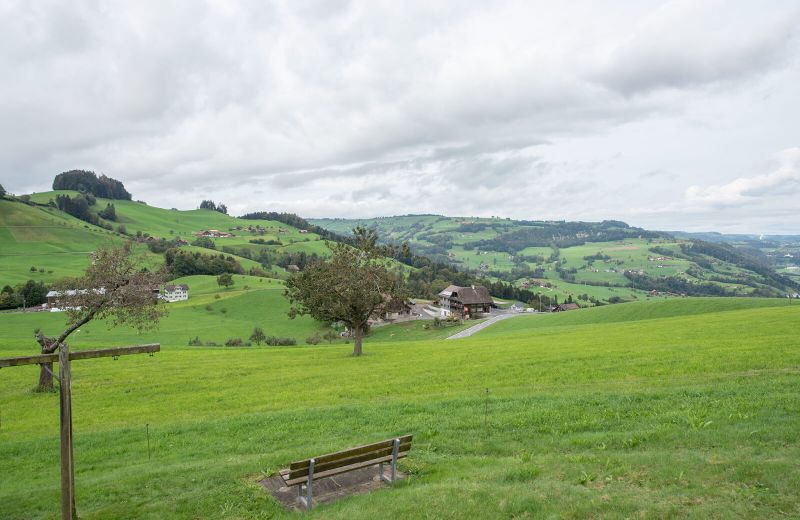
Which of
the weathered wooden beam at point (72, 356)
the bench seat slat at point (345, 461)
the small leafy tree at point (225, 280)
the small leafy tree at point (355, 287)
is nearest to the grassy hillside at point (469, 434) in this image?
the bench seat slat at point (345, 461)

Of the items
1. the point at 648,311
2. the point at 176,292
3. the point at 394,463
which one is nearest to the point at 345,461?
the point at 394,463

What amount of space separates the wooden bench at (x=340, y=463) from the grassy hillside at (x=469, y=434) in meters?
0.65

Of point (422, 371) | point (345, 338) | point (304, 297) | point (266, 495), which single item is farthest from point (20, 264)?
point (266, 495)

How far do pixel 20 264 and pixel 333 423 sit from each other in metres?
171

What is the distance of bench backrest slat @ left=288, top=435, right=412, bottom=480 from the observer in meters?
10.1

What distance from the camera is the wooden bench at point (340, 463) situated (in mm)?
10133

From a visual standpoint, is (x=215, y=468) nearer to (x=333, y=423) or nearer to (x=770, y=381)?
(x=333, y=423)

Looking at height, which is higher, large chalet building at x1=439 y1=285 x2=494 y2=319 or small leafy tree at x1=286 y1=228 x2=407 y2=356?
small leafy tree at x1=286 y1=228 x2=407 y2=356

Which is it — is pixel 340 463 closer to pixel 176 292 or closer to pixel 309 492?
pixel 309 492

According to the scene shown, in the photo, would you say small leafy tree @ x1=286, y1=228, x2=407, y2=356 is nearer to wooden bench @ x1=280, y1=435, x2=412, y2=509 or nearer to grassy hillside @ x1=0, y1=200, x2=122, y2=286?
wooden bench @ x1=280, y1=435, x2=412, y2=509

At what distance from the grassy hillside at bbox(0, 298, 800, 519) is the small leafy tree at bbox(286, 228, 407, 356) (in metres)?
10.7

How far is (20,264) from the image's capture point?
144 metres

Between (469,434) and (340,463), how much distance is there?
5380 millimetres

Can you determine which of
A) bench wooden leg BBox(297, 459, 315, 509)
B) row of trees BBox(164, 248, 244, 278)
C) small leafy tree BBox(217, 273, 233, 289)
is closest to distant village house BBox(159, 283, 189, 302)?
small leafy tree BBox(217, 273, 233, 289)
